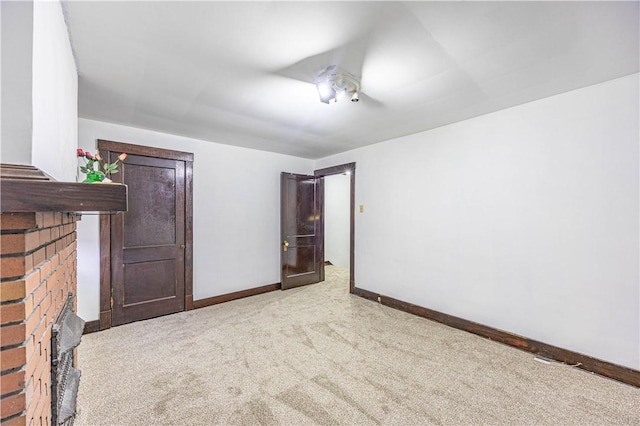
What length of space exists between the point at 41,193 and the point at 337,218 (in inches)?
246

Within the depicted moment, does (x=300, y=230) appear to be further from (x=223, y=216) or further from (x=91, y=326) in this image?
(x=91, y=326)

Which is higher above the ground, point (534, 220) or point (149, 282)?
point (534, 220)

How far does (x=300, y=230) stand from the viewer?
4.91 m

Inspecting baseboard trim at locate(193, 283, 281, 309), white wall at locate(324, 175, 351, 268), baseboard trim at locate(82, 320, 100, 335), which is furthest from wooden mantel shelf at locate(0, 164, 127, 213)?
white wall at locate(324, 175, 351, 268)

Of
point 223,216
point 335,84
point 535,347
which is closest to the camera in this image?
point 335,84

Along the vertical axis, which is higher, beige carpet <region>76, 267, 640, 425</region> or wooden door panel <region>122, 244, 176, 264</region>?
wooden door panel <region>122, 244, 176, 264</region>

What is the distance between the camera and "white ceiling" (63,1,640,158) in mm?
1478

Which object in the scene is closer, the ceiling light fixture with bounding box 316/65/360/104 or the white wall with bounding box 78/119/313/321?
the ceiling light fixture with bounding box 316/65/360/104

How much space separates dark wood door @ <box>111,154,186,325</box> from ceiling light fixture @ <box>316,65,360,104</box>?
2.43 metres

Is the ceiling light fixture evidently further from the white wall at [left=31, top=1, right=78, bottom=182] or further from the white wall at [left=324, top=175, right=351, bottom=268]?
the white wall at [left=324, top=175, right=351, bottom=268]

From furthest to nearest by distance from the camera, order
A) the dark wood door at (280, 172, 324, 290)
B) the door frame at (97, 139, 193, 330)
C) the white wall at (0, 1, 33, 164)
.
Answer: the dark wood door at (280, 172, 324, 290) → the door frame at (97, 139, 193, 330) → the white wall at (0, 1, 33, 164)

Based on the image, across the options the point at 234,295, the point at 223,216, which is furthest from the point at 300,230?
the point at 234,295

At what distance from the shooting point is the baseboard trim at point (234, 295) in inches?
149

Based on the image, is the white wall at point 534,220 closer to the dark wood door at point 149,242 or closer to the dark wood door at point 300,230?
the dark wood door at point 300,230
